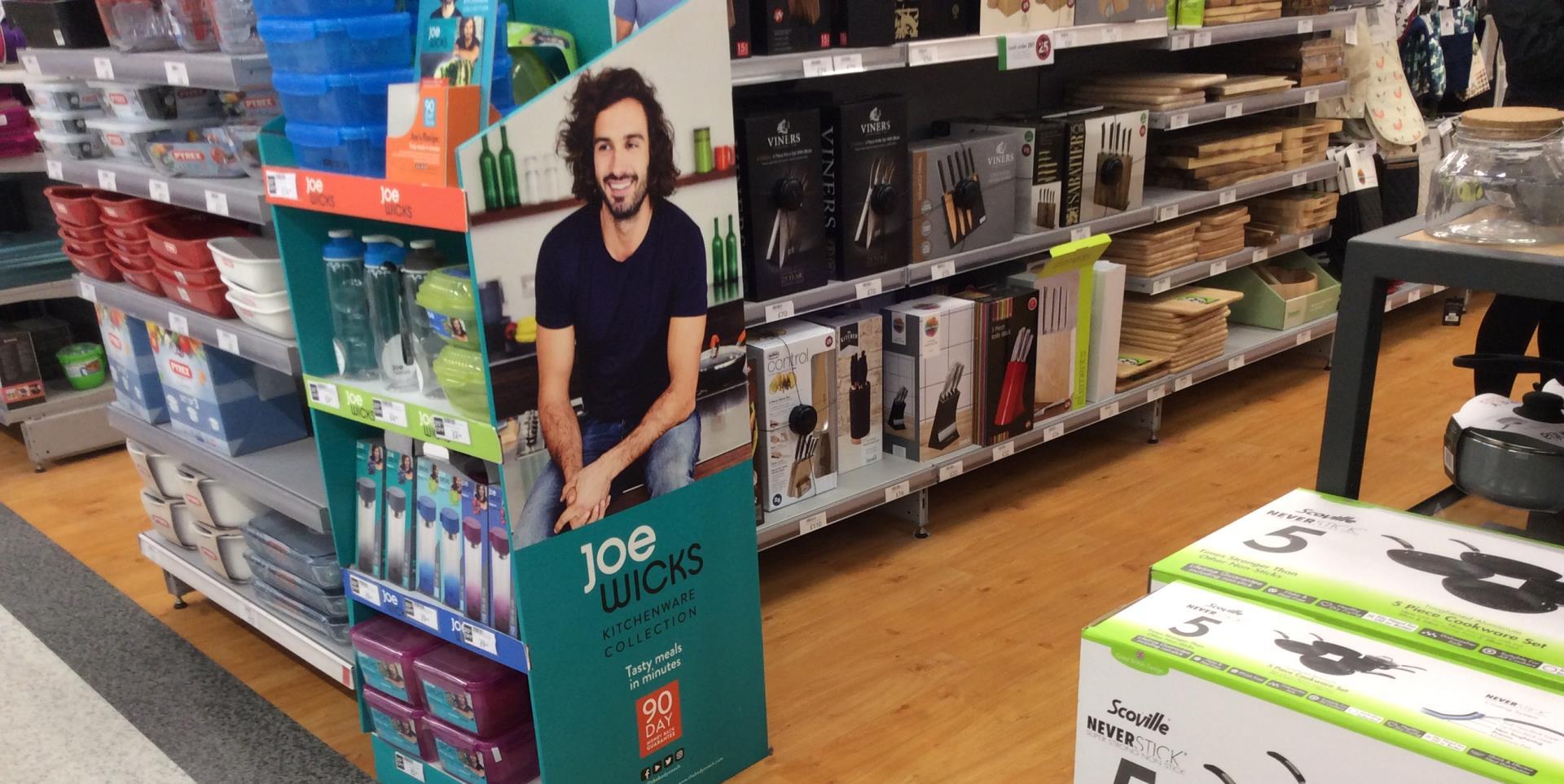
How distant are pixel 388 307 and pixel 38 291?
303cm

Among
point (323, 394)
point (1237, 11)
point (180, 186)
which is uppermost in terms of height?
point (1237, 11)

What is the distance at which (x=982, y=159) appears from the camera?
138 inches

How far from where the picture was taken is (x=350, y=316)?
2344 millimetres

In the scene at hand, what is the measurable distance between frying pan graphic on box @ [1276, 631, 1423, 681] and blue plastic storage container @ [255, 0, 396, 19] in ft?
5.69

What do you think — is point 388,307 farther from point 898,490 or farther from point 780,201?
point 898,490

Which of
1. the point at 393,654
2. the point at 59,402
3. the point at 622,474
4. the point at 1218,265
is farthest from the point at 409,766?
the point at 1218,265

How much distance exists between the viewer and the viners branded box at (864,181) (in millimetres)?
3105

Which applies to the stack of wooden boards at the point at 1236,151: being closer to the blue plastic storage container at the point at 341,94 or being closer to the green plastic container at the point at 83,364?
the blue plastic storage container at the point at 341,94

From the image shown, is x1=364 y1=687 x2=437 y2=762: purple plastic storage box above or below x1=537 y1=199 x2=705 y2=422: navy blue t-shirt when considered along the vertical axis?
below

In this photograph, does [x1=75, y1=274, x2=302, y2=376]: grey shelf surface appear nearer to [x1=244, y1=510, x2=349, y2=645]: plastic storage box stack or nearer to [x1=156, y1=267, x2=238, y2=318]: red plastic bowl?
[x1=156, y1=267, x2=238, y2=318]: red plastic bowl

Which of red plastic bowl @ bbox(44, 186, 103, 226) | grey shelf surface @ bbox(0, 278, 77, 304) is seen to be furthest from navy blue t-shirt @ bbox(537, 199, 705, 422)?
grey shelf surface @ bbox(0, 278, 77, 304)

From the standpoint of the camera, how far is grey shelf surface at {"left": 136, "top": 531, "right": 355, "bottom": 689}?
2.61 meters

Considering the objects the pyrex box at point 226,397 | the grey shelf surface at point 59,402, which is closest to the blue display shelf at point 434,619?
the pyrex box at point 226,397

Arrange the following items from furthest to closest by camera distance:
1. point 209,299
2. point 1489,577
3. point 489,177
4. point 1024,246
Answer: point 1024,246
point 209,299
point 489,177
point 1489,577
